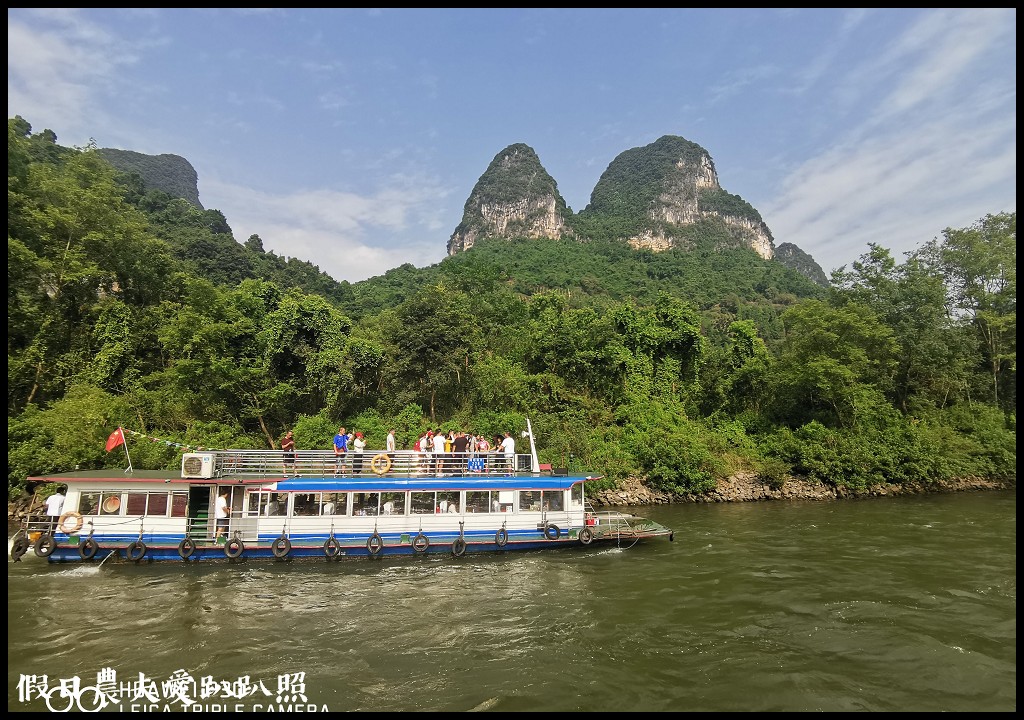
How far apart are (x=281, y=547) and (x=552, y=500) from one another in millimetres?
7869

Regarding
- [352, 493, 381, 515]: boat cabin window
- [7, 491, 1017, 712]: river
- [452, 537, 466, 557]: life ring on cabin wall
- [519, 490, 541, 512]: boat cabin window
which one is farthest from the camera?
[519, 490, 541, 512]: boat cabin window

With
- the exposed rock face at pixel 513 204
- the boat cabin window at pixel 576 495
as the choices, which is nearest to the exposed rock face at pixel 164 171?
the exposed rock face at pixel 513 204

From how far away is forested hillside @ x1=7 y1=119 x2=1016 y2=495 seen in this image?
22609mm

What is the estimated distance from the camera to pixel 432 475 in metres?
15.8

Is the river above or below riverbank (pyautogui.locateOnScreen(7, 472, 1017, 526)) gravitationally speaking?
below

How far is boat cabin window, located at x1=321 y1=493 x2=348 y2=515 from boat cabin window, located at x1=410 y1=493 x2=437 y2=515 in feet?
6.30

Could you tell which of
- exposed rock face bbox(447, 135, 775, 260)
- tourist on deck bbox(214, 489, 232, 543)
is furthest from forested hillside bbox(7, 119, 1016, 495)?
exposed rock face bbox(447, 135, 775, 260)

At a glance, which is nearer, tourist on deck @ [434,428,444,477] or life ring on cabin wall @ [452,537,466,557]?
life ring on cabin wall @ [452,537,466,557]

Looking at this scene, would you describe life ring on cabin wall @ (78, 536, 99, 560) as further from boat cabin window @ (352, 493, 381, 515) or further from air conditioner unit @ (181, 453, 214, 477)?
boat cabin window @ (352, 493, 381, 515)

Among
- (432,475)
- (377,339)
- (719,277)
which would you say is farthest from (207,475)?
(719,277)

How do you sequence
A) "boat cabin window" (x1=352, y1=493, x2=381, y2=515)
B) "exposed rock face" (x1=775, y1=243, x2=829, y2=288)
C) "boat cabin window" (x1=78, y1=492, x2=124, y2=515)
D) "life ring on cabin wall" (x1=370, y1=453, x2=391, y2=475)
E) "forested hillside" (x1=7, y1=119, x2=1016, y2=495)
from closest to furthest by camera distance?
1. "boat cabin window" (x1=78, y1=492, x2=124, y2=515)
2. "boat cabin window" (x1=352, y1=493, x2=381, y2=515)
3. "life ring on cabin wall" (x1=370, y1=453, x2=391, y2=475)
4. "forested hillside" (x1=7, y1=119, x2=1016, y2=495)
5. "exposed rock face" (x1=775, y1=243, x2=829, y2=288)

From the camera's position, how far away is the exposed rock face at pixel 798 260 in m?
A: 168

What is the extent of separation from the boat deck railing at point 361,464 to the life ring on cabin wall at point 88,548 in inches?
107

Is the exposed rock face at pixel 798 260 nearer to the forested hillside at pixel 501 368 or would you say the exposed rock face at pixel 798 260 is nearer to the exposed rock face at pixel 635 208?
the exposed rock face at pixel 635 208
